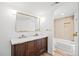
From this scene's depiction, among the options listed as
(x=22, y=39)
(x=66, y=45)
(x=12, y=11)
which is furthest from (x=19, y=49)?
(x=66, y=45)

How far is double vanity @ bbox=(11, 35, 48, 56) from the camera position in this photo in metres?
1.36

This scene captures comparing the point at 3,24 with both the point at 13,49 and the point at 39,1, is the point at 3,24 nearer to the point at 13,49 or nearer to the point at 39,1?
the point at 13,49

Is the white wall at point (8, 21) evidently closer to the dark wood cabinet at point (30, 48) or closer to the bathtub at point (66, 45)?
the dark wood cabinet at point (30, 48)

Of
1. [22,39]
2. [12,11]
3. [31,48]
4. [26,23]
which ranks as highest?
[12,11]

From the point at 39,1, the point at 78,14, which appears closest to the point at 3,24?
the point at 39,1

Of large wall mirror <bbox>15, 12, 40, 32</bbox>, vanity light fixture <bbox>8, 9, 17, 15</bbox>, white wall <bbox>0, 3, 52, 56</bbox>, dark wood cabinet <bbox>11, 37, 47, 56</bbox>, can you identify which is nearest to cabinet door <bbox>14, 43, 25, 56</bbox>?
dark wood cabinet <bbox>11, 37, 47, 56</bbox>

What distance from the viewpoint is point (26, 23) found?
1433mm

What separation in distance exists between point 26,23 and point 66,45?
0.74 m

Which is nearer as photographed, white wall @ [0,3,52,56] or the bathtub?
white wall @ [0,3,52,56]

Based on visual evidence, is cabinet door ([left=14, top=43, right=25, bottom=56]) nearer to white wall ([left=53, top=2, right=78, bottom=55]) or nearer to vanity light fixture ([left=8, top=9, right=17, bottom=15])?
vanity light fixture ([left=8, top=9, right=17, bottom=15])

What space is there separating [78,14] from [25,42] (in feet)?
3.07

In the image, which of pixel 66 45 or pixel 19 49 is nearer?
pixel 19 49

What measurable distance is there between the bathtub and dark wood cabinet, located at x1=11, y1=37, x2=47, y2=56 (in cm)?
22

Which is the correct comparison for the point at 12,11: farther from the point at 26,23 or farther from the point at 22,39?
the point at 22,39
